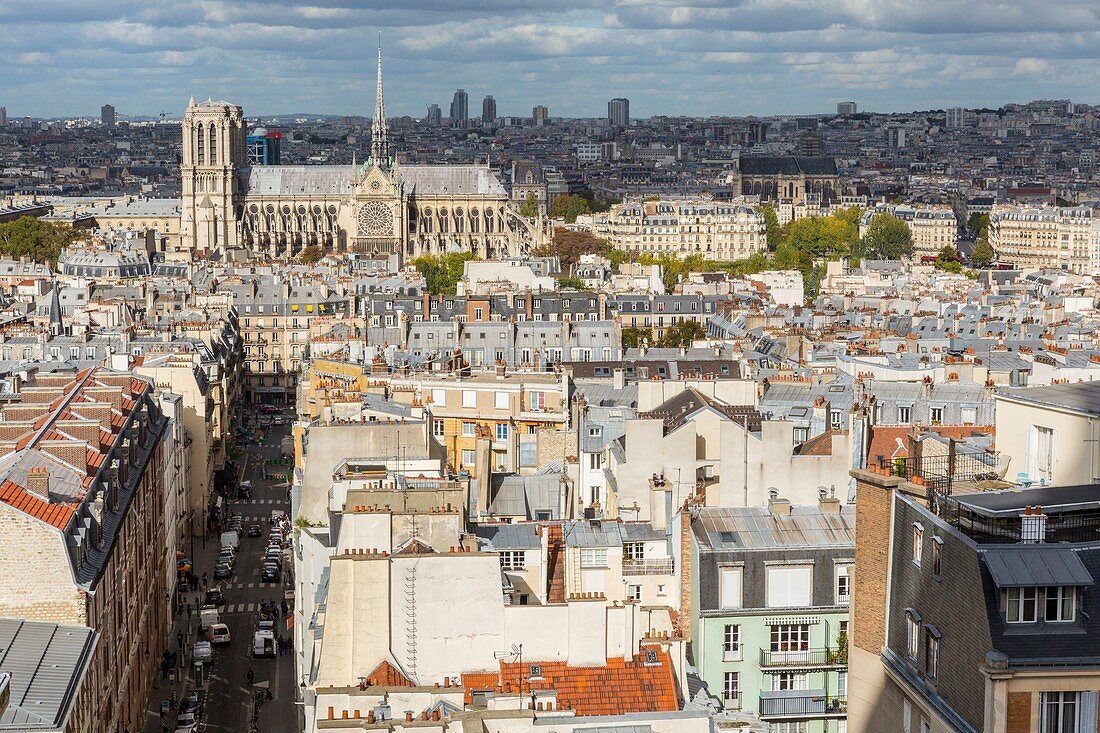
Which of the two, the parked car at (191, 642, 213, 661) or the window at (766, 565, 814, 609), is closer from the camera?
the window at (766, 565, 814, 609)

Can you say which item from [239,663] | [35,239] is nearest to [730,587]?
[239,663]

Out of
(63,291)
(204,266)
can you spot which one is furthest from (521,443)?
(204,266)

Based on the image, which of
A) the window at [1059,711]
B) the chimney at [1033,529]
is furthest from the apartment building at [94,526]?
the window at [1059,711]

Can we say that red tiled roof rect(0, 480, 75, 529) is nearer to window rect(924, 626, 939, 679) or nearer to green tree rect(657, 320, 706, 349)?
window rect(924, 626, 939, 679)

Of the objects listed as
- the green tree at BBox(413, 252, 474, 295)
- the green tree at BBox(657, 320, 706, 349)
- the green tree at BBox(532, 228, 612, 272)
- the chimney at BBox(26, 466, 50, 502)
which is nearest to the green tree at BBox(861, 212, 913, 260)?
the green tree at BBox(532, 228, 612, 272)

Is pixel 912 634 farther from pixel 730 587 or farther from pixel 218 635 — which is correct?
pixel 218 635

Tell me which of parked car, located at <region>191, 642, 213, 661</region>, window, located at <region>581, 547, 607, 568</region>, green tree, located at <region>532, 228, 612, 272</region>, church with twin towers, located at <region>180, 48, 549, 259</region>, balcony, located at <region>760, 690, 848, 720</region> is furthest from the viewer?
church with twin towers, located at <region>180, 48, 549, 259</region>

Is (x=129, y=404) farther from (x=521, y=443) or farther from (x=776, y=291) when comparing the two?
(x=776, y=291)

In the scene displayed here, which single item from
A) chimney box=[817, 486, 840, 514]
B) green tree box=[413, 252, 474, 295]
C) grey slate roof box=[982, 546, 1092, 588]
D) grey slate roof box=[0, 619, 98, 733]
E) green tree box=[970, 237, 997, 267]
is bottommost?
green tree box=[970, 237, 997, 267]
